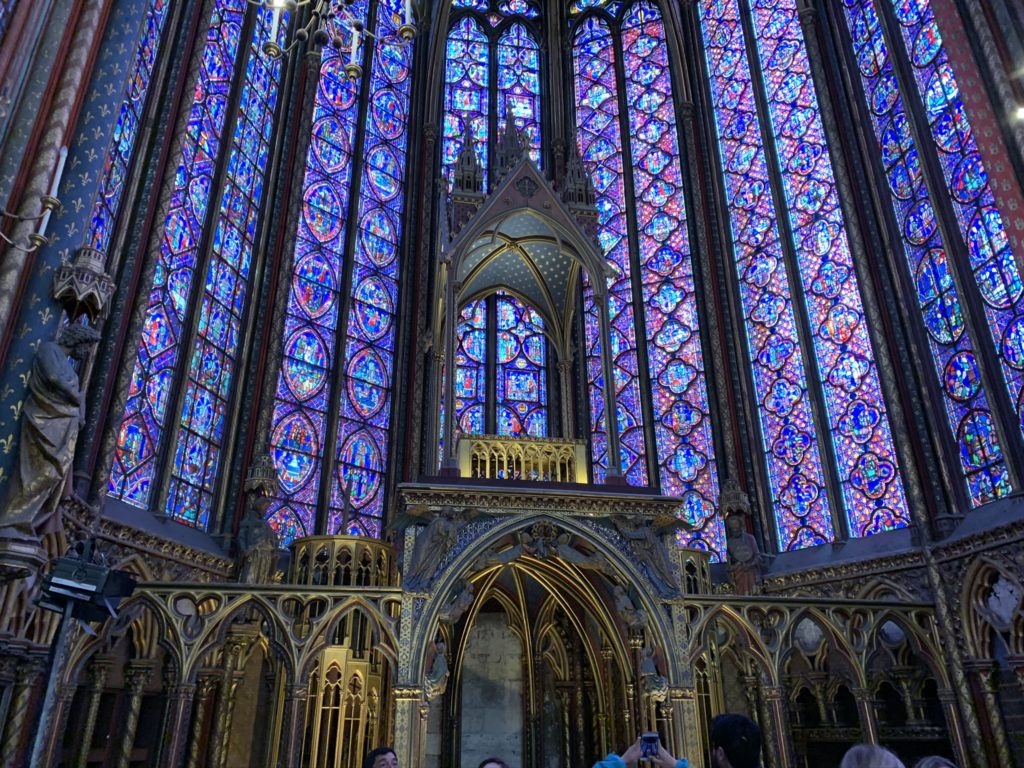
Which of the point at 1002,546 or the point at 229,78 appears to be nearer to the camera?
the point at 1002,546

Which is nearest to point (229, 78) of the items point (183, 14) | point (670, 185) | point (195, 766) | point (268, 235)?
point (183, 14)

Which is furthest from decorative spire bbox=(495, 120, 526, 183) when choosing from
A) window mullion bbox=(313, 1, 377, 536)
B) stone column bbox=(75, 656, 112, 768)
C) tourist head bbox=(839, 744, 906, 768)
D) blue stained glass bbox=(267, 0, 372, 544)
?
tourist head bbox=(839, 744, 906, 768)

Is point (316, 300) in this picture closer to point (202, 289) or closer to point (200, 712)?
point (202, 289)

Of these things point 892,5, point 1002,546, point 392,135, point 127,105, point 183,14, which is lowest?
point 1002,546

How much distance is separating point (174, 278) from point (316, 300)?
10.7 ft

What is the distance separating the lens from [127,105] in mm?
9820

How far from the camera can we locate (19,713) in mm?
6531

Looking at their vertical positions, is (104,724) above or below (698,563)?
below

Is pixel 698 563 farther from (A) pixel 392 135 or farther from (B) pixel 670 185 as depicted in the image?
(A) pixel 392 135

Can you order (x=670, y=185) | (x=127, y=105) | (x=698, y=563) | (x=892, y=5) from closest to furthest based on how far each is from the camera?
(x=127, y=105)
(x=698, y=563)
(x=892, y=5)
(x=670, y=185)

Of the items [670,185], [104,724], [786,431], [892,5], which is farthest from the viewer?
[670,185]

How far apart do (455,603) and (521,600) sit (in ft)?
10.0

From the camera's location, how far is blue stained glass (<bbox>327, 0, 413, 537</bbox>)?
13492 millimetres

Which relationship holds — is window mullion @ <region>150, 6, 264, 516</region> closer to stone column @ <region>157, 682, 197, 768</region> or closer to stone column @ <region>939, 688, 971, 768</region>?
stone column @ <region>157, 682, 197, 768</region>
